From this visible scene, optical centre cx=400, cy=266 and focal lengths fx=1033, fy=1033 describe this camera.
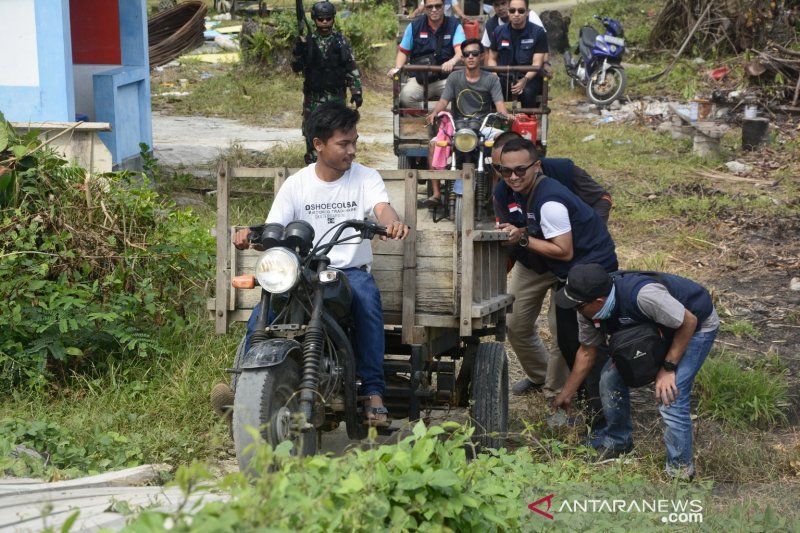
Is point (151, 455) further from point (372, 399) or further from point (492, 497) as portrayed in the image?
point (492, 497)

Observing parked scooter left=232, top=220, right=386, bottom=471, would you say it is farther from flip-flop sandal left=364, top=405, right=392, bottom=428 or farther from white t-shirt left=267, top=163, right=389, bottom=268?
white t-shirt left=267, top=163, right=389, bottom=268

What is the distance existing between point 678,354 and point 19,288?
3.82 m

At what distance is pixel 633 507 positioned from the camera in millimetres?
4383

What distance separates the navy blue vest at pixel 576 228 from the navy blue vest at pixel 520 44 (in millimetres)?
5999

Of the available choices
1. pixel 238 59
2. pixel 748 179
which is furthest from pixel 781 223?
pixel 238 59

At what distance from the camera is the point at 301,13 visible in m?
10.7

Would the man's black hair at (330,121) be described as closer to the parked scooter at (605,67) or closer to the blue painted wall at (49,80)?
the blue painted wall at (49,80)

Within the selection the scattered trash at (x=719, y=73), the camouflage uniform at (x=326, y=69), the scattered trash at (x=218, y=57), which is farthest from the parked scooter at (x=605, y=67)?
the scattered trash at (x=218, y=57)

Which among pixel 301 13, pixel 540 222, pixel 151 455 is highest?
pixel 301 13

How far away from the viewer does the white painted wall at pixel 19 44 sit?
9141mm

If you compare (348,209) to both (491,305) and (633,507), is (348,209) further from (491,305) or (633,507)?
(633,507)

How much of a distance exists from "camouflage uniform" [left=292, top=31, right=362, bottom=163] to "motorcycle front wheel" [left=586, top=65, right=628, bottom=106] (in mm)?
7018

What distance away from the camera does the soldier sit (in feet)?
36.3

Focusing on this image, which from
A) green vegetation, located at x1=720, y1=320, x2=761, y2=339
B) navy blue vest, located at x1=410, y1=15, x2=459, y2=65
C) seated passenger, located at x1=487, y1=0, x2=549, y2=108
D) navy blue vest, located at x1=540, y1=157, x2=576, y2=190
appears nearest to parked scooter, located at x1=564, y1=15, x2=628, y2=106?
seated passenger, located at x1=487, y1=0, x2=549, y2=108
